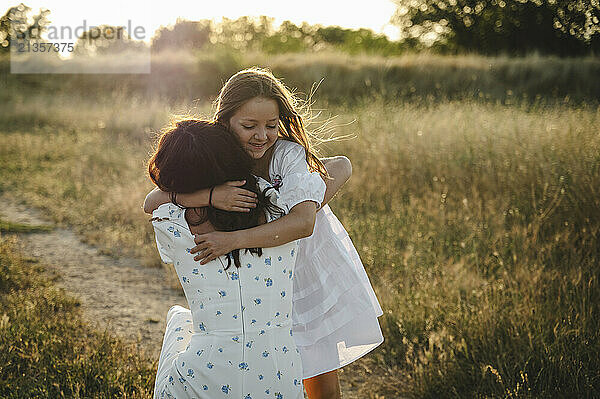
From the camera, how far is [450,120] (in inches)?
291

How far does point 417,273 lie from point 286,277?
259 cm

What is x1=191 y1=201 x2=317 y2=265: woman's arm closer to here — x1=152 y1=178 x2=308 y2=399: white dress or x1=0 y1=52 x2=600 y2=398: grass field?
x1=152 y1=178 x2=308 y2=399: white dress

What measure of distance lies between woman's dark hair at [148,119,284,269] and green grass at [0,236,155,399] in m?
1.33

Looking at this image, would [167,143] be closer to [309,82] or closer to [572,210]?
[572,210]

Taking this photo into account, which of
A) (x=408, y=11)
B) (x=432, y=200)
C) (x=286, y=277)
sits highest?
(x=408, y=11)

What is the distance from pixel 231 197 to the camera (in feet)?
6.11

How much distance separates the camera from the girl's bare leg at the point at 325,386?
2348 millimetres

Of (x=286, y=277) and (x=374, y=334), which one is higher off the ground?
(x=286, y=277)

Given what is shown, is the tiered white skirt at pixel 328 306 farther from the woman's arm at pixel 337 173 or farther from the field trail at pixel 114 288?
the field trail at pixel 114 288

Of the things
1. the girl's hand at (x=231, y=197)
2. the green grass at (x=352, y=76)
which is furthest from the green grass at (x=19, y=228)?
the green grass at (x=352, y=76)

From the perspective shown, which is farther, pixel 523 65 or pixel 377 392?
pixel 523 65

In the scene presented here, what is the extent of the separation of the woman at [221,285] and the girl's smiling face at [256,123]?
0.59 ft

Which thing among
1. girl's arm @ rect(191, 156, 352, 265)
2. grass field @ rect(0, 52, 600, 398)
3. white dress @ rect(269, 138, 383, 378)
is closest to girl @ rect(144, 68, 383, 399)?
white dress @ rect(269, 138, 383, 378)

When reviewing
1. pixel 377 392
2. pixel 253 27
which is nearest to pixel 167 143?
pixel 377 392
